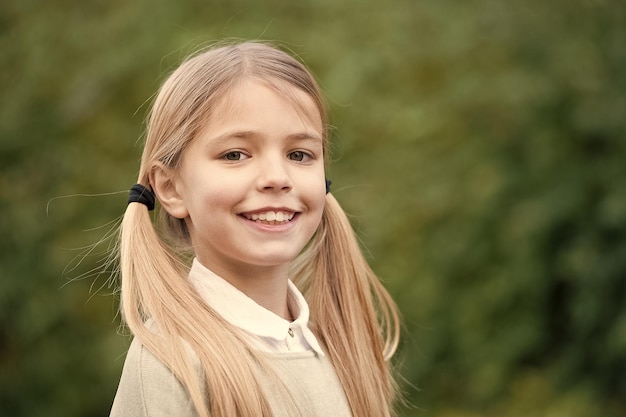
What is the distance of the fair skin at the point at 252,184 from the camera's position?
1844 millimetres

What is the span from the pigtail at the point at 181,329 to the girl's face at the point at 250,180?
0.10 m

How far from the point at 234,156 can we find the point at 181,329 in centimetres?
34

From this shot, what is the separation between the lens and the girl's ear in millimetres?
1954

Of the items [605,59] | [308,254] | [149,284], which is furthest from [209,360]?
[605,59]

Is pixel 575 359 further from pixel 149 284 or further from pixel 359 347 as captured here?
pixel 149 284

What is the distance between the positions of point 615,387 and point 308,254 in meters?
2.31

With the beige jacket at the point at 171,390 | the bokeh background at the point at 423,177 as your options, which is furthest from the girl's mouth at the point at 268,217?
the bokeh background at the point at 423,177

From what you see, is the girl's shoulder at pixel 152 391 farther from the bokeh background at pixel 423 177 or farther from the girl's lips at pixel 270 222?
the bokeh background at pixel 423 177

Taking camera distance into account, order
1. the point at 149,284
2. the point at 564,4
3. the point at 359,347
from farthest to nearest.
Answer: the point at 564,4 < the point at 359,347 < the point at 149,284

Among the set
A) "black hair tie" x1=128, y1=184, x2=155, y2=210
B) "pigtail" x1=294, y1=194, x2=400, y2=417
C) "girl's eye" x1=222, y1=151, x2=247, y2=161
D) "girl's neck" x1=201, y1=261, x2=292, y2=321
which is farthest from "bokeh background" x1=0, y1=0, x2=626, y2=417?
"girl's eye" x1=222, y1=151, x2=247, y2=161

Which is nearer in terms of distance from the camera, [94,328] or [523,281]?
[523,281]

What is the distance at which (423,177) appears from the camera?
4.37 m

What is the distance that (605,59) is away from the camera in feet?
13.5

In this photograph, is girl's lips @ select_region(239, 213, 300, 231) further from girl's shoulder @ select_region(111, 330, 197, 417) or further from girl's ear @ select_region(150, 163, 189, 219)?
girl's shoulder @ select_region(111, 330, 197, 417)
